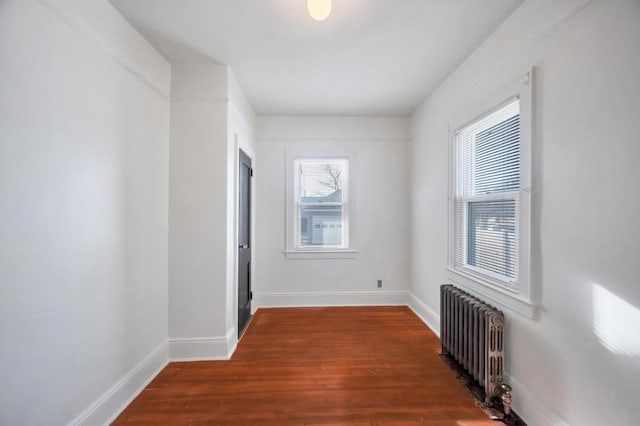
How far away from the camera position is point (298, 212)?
408cm

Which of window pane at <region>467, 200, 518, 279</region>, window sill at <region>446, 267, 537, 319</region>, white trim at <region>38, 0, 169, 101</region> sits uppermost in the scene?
white trim at <region>38, 0, 169, 101</region>

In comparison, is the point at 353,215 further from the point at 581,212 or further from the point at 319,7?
the point at 319,7

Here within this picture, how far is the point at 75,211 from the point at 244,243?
1867mm

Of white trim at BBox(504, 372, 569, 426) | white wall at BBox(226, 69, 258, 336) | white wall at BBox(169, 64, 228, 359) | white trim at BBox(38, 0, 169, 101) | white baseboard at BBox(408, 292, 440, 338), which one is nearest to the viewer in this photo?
white trim at BBox(38, 0, 169, 101)

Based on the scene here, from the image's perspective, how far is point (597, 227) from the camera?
4.46ft

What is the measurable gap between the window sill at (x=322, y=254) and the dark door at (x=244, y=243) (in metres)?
0.66

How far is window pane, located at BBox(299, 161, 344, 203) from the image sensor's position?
4.10 meters

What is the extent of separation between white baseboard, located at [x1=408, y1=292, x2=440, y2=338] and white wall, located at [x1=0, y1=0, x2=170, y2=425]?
109 inches

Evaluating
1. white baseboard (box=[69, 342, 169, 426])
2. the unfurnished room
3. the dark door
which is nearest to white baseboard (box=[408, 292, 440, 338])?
the unfurnished room

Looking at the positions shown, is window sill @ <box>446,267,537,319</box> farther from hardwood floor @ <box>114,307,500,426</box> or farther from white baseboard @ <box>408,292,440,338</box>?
hardwood floor @ <box>114,307,500,426</box>

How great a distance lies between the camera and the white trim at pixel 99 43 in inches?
56.6

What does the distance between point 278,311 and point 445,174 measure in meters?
2.71

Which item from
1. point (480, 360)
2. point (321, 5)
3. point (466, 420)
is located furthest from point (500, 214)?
point (321, 5)

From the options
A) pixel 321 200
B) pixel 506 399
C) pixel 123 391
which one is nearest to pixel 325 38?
pixel 321 200
